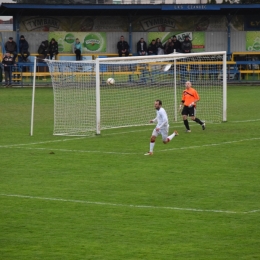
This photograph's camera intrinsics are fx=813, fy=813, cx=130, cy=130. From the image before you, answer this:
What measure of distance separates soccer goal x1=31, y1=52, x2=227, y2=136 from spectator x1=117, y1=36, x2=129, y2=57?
1282 centimetres

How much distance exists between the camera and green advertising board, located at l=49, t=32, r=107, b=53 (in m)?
50.1

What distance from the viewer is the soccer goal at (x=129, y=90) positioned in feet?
91.8

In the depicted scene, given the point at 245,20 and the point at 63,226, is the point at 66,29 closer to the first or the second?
the point at 245,20

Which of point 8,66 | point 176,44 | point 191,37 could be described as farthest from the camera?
point 191,37

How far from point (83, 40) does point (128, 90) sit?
1643 cm

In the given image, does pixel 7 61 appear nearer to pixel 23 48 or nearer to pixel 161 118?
pixel 23 48

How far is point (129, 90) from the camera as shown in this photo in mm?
34625

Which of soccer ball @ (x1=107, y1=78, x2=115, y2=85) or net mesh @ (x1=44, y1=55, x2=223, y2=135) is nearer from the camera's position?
net mesh @ (x1=44, y1=55, x2=223, y2=135)

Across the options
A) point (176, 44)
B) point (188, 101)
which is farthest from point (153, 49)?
point (188, 101)

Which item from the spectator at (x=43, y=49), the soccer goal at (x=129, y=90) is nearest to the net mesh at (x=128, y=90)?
the soccer goal at (x=129, y=90)

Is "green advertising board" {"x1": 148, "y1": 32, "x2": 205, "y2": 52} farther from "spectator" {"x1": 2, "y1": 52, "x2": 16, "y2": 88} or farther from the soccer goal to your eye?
the soccer goal

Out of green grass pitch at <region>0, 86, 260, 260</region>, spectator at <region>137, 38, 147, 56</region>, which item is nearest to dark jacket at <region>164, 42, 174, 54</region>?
spectator at <region>137, 38, 147, 56</region>

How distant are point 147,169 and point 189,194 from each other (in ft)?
10.8

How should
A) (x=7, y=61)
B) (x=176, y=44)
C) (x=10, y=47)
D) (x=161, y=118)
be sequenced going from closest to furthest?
1. (x=161, y=118)
2. (x=7, y=61)
3. (x=10, y=47)
4. (x=176, y=44)
